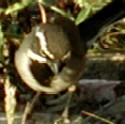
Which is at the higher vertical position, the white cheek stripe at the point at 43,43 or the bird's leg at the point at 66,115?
the white cheek stripe at the point at 43,43

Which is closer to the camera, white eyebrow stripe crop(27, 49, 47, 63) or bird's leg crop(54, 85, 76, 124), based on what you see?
white eyebrow stripe crop(27, 49, 47, 63)

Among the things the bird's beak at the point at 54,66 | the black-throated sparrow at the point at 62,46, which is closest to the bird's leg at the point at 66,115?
the black-throated sparrow at the point at 62,46

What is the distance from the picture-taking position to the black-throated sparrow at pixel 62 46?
2.21 meters

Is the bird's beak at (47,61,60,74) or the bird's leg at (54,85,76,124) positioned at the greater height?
the bird's beak at (47,61,60,74)

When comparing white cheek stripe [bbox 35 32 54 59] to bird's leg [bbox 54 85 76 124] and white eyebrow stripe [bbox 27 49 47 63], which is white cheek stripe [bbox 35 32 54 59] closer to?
white eyebrow stripe [bbox 27 49 47 63]

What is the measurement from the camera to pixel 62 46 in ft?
7.24

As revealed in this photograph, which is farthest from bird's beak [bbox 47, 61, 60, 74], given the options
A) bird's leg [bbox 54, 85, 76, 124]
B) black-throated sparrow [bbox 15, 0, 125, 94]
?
bird's leg [bbox 54, 85, 76, 124]

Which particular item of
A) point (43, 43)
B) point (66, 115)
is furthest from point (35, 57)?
point (66, 115)

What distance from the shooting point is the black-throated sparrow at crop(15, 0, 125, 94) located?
2.21 m

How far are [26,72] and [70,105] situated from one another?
36 cm

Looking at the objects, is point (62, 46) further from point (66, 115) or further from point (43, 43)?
point (66, 115)

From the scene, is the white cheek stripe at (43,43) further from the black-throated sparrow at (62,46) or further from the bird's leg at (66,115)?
the bird's leg at (66,115)

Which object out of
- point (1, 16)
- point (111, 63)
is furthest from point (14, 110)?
point (111, 63)

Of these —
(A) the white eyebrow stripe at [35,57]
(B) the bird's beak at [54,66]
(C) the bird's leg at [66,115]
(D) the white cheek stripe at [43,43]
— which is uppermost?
(D) the white cheek stripe at [43,43]
